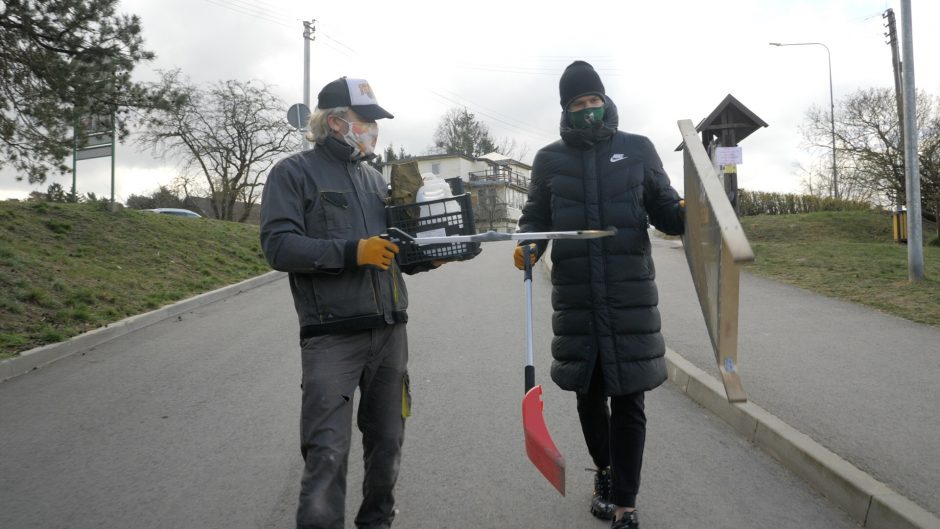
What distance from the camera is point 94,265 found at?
12.2 m

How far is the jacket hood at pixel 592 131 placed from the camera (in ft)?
10.7

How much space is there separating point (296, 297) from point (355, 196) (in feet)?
1.59

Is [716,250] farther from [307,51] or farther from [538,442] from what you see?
[307,51]

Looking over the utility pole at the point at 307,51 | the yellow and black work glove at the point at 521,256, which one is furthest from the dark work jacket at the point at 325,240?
the utility pole at the point at 307,51

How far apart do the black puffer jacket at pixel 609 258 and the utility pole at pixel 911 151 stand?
9759 millimetres

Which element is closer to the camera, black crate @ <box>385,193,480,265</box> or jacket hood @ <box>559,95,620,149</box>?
black crate @ <box>385,193,480,265</box>

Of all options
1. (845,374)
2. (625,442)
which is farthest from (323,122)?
(845,374)

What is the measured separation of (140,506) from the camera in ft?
12.5

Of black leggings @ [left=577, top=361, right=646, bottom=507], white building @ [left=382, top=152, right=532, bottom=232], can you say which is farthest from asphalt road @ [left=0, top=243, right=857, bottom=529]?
white building @ [left=382, top=152, right=532, bottom=232]

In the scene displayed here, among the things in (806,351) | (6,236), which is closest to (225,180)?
(6,236)

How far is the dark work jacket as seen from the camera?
2715 mm

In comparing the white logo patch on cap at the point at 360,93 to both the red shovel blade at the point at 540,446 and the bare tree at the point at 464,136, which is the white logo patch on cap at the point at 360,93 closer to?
the red shovel blade at the point at 540,446

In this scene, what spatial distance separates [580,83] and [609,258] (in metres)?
0.83

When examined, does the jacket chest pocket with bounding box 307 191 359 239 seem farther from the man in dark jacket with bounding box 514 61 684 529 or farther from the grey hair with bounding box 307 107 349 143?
the man in dark jacket with bounding box 514 61 684 529
